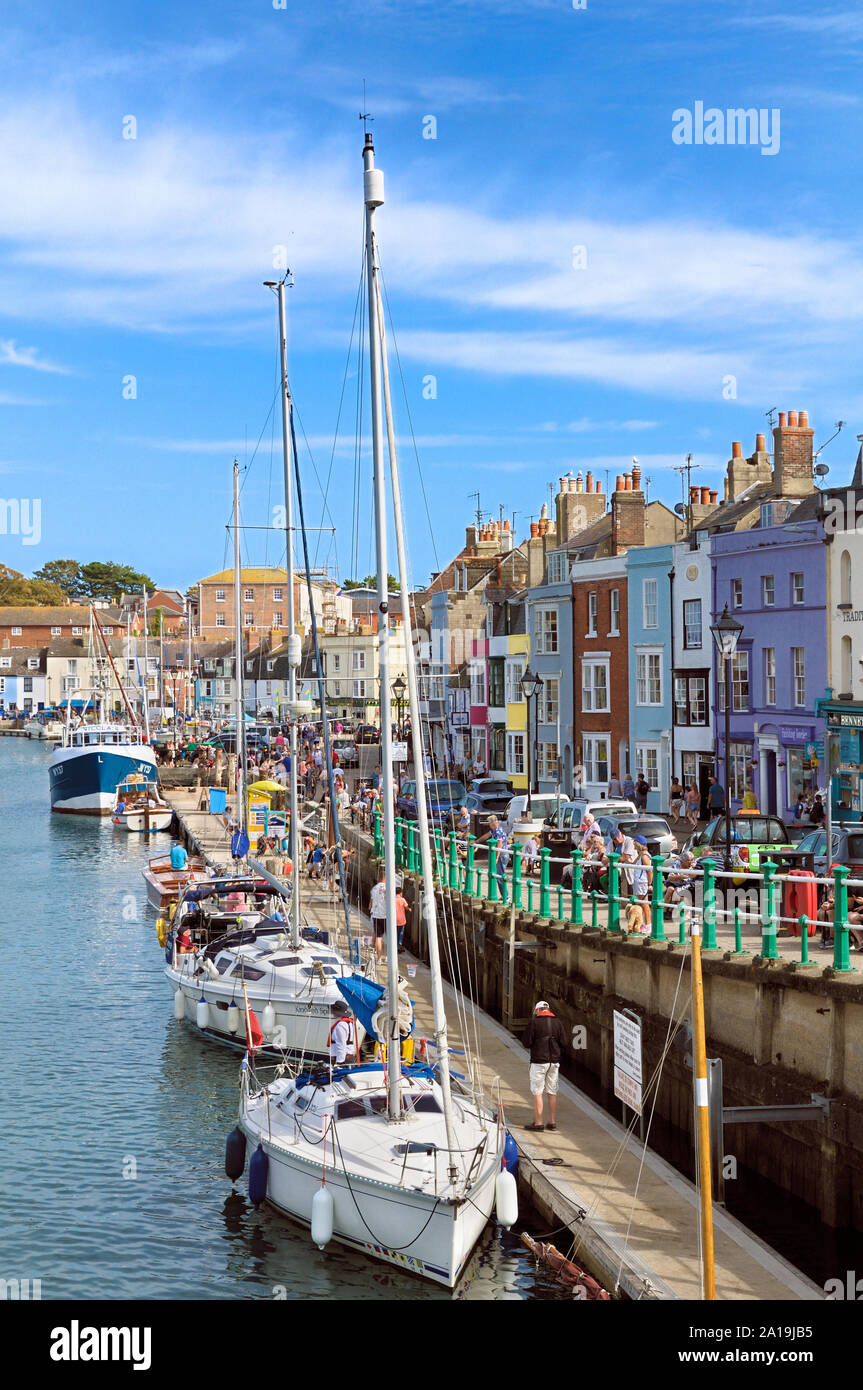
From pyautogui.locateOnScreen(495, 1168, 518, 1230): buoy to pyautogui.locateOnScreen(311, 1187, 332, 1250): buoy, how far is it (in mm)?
1971

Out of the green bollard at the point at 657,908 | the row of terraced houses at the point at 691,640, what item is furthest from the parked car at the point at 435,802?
the green bollard at the point at 657,908

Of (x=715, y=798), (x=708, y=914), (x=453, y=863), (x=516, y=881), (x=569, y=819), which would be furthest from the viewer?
(x=715, y=798)

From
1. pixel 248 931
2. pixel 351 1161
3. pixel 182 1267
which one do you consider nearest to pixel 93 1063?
pixel 248 931

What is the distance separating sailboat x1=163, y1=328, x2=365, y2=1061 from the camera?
24141mm

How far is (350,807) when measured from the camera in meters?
50.1

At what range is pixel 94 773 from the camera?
7575 cm

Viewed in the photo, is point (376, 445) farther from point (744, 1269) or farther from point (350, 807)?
point (350, 807)

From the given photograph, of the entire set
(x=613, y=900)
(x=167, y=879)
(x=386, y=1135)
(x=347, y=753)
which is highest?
(x=347, y=753)

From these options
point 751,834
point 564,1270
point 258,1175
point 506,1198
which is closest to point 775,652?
point 751,834

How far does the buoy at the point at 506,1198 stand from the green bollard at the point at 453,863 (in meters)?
14.5

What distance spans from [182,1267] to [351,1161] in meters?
2.80

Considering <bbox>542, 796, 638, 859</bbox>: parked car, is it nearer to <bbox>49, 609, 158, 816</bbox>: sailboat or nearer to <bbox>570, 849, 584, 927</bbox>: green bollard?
<bbox>570, 849, 584, 927</bbox>: green bollard

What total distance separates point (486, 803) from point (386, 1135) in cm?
2830

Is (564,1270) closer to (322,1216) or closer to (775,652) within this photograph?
(322,1216)
